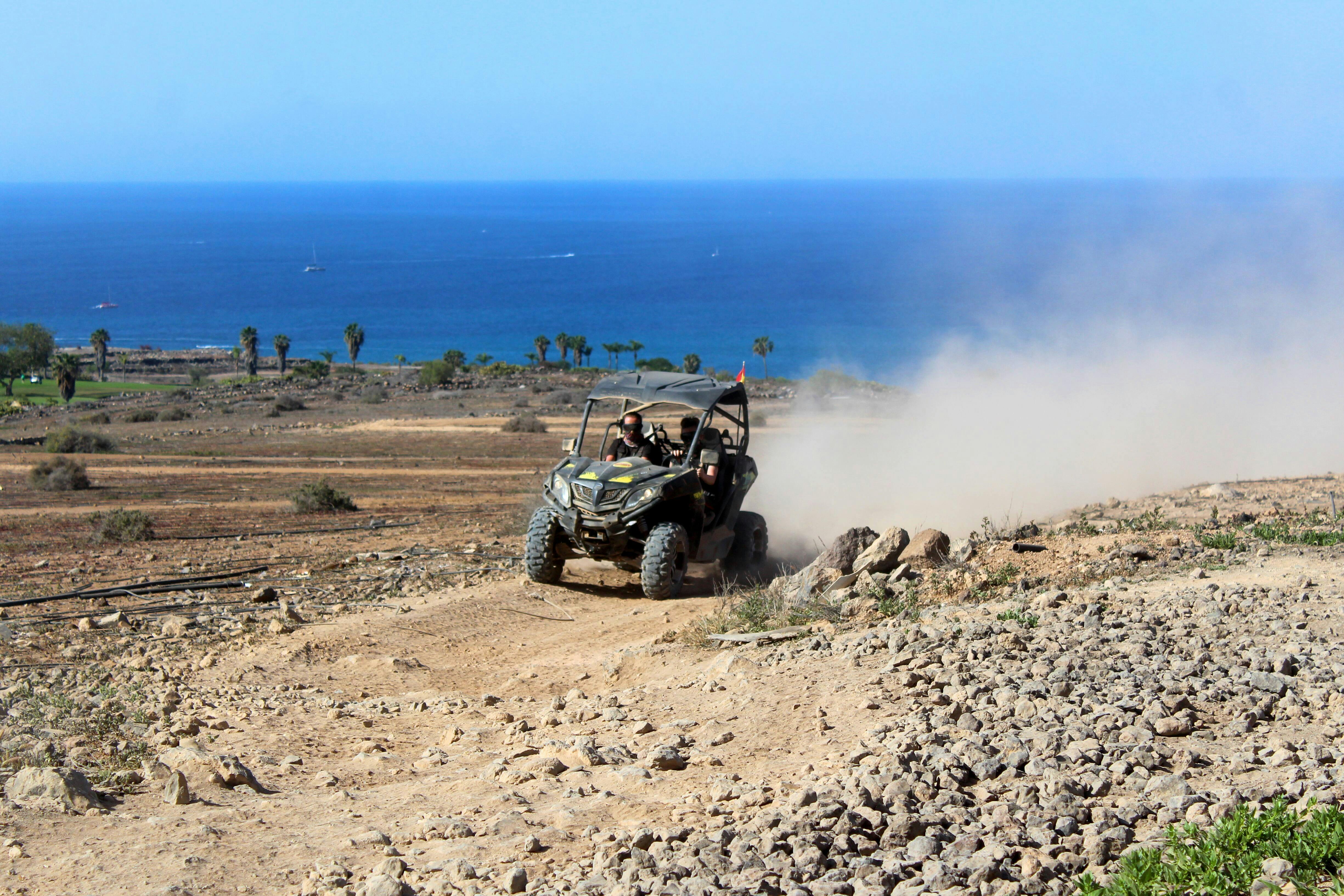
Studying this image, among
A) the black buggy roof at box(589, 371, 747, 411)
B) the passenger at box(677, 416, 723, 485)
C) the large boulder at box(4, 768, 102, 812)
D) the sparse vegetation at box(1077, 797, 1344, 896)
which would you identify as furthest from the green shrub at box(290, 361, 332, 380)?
the sparse vegetation at box(1077, 797, 1344, 896)

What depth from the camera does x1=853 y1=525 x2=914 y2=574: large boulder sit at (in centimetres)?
1088

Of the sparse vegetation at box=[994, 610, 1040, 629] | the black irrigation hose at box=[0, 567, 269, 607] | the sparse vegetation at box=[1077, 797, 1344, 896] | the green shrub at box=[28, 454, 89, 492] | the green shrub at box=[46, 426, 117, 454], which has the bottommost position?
the green shrub at box=[46, 426, 117, 454]

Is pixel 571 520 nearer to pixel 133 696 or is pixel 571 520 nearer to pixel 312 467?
pixel 133 696

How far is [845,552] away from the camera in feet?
37.1

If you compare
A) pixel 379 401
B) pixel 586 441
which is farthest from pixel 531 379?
pixel 586 441

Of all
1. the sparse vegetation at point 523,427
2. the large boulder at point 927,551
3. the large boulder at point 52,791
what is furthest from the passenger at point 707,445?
the sparse vegetation at point 523,427

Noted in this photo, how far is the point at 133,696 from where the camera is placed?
8.14 meters

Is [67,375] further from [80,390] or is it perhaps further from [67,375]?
[80,390]

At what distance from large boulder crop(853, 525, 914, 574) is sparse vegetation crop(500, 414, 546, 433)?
2271 cm

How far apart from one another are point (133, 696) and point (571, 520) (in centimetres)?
486

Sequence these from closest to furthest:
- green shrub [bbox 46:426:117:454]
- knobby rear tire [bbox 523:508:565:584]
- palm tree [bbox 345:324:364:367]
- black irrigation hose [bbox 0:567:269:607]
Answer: black irrigation hose [bbox 0:567:269:607] → knobby rear tire [bbox 523:508:565:584] → green shrub [bbox 46:426:117:454] → palm tree [bbox 345:324:364:367]

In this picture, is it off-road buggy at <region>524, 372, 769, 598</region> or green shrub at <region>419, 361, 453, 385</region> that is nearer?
off-road buggy at <region>524, 372, 769, 598</region>

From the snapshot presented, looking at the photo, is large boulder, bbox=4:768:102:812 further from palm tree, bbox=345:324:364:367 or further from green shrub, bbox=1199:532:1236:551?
palm tree, bbox=345:324:364:367

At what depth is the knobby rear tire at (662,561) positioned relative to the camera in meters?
11.6
